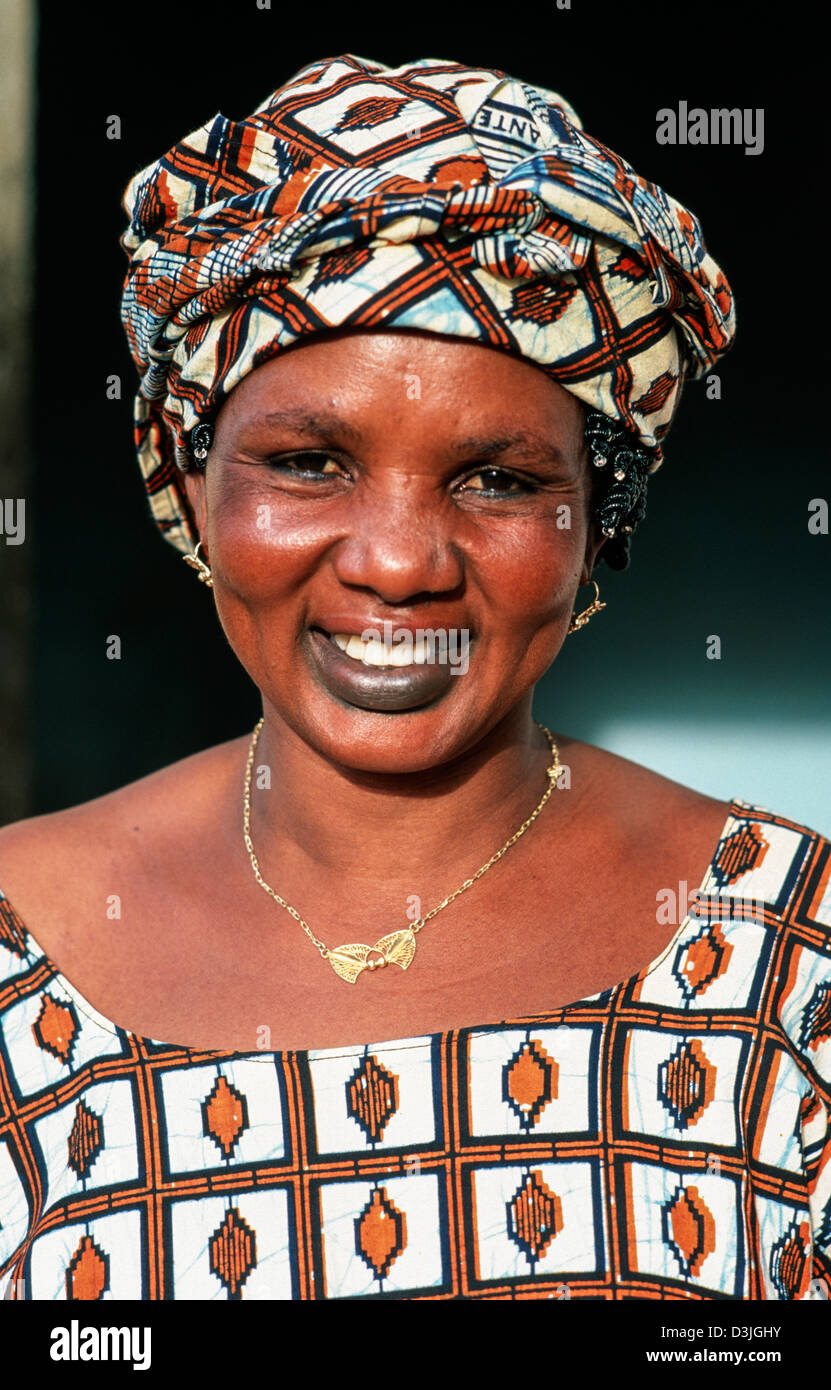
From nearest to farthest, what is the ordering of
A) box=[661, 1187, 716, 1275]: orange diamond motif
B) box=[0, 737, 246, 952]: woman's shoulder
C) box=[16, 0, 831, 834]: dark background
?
1. box=[661, 1187, 716, 1275]: orange diamond motif
2. box=[0, 737, 246, 952]: woman's shoulder
3. box=[16, 0, 831, 834]: dark background

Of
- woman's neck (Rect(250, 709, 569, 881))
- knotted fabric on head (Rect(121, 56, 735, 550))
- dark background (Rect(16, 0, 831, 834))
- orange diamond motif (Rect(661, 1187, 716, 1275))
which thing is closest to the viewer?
knotted fabric on head (Rect(121, 56, 735, 550))

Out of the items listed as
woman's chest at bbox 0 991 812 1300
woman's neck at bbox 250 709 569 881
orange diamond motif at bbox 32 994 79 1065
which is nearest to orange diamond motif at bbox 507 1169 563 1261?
woman's chest at bbox 0 991 812 1300

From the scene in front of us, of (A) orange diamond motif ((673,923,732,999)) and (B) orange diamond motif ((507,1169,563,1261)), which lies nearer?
(B) orange diamond motif ((507,1169,563,1261))

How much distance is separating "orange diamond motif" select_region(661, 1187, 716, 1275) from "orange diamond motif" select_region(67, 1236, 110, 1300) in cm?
75

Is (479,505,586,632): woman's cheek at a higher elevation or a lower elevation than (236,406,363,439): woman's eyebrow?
lower

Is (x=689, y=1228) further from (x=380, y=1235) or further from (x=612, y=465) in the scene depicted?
(x=612, y=465)

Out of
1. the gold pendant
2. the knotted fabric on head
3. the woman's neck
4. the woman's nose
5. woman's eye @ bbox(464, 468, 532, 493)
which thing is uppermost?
the knotted fabric on head

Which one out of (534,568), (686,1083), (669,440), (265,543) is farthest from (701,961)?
(669,440)

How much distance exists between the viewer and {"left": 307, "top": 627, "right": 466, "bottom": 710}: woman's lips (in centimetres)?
182

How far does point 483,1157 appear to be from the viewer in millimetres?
1882

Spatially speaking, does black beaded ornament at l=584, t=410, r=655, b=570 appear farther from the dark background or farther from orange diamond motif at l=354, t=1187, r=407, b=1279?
the dark background

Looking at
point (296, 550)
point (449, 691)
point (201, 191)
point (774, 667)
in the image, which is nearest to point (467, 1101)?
point (449, 691)

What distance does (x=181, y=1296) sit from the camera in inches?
73.1
